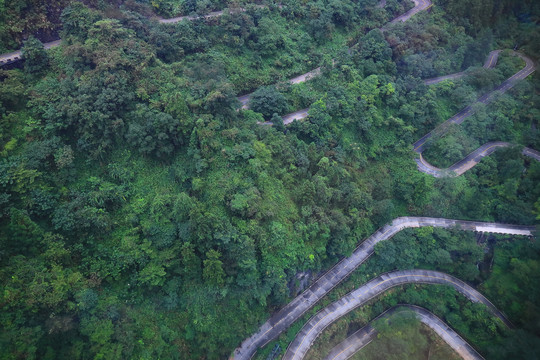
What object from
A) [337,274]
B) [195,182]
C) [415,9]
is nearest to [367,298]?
[337,274]

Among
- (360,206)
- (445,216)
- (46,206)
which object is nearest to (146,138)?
(46,206)

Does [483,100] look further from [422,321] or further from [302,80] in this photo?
[422,321]

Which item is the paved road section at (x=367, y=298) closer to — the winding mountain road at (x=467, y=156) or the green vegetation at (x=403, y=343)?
the green vegetation at (x=403, y=343)

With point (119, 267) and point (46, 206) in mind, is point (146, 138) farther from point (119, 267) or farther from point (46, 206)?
point (119, 267)

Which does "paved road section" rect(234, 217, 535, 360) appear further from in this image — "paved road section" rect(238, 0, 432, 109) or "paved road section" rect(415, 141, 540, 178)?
Result: "paved road section" rect(238, 0, 432, 109)

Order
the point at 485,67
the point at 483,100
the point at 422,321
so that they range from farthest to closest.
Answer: the point at 485,67 < the point at 483,100 < the point at 422,321

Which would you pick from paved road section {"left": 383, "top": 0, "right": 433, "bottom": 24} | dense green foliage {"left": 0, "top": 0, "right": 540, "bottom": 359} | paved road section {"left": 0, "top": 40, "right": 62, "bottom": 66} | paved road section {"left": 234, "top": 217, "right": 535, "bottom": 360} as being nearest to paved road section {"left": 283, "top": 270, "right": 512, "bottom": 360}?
dense green foliage {"left": 0, "top": 0, "right": 540, "bottom": 359}
